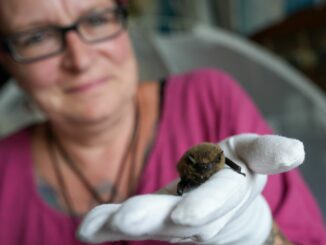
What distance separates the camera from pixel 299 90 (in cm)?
120

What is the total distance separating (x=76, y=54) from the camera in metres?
0.71

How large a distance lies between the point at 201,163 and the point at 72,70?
420mm

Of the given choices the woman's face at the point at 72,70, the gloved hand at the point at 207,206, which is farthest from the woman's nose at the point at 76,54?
the gloved hand at the point at 207,206

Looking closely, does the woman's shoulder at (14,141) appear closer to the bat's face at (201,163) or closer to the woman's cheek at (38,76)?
the woman's cheek at (38,76)

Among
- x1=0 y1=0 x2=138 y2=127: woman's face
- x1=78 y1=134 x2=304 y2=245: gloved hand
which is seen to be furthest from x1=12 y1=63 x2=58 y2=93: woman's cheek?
x1=78 y1=134 x2=304 y2=245: gloved hand

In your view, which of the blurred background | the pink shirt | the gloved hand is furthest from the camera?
the blurred background

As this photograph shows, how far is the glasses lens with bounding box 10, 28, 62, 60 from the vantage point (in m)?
0.73

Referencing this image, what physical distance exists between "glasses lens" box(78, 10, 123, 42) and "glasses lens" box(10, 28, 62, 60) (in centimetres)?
5

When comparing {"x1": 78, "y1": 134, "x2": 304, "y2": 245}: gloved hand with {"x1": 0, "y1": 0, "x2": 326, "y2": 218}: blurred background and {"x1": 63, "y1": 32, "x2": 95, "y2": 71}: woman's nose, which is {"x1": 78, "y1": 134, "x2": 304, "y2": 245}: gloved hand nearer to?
{"x1": 63, "y1": 32, "x2": 95, "y2": 71}: woman's nose

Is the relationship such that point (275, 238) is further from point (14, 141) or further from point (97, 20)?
point (14, 141)

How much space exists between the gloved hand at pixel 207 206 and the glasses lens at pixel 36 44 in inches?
Result: 16.4

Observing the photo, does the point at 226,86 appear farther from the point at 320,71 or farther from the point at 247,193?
the point at 320,71

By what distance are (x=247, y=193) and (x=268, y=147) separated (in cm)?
5

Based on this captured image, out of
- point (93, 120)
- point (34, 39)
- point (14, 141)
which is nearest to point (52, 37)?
point (34, 39)
